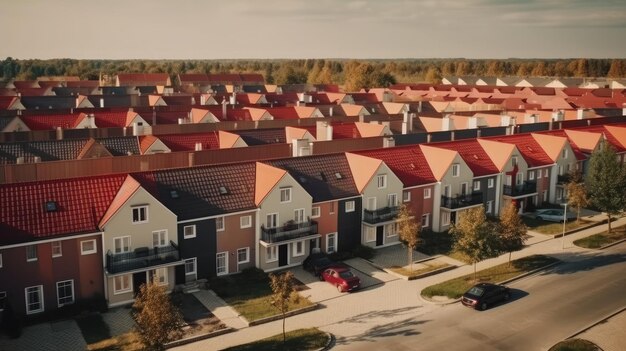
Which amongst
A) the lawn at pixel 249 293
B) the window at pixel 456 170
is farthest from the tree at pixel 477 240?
the window at pixel 456 170

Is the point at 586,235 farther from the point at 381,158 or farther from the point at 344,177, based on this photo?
the point at 344,177

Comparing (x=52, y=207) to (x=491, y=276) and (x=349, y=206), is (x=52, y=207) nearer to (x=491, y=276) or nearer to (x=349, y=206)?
(x=349, y=206)

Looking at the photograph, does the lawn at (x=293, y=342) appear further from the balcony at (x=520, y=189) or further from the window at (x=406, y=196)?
the balcony at (x=520, y=189)

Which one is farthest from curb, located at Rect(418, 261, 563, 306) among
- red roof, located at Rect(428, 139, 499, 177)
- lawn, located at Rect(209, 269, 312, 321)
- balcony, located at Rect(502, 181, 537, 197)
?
red roof, located at Rect(428, 139, 499, 177)

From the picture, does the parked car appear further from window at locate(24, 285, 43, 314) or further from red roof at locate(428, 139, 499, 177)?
window at locate(24, 285, 43, 314)

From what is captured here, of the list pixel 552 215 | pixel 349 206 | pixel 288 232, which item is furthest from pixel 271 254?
pixel 552 215

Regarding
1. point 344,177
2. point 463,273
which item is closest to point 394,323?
point 463,273
